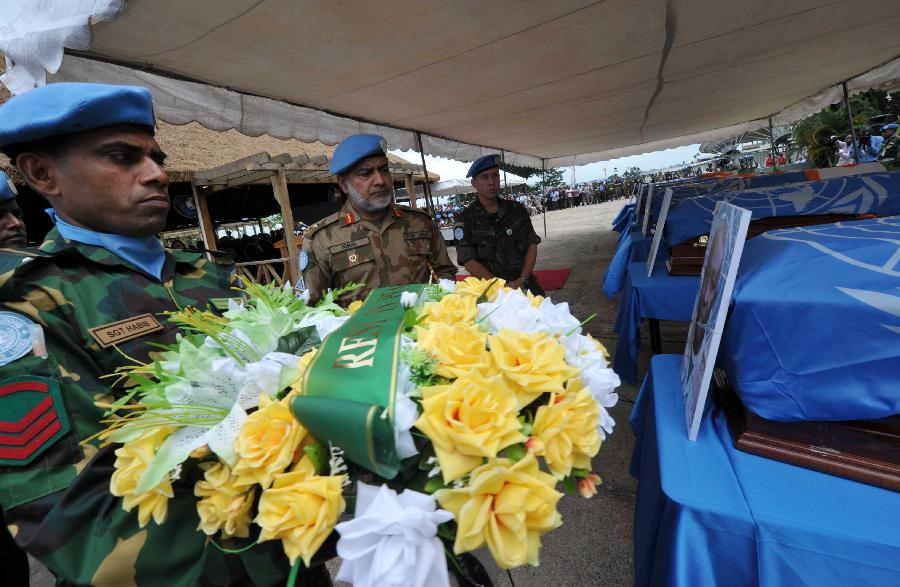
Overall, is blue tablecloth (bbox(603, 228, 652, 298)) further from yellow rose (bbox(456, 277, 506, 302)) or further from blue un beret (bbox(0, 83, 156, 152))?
blue un beret (bbox(0, 83, 156, 152))

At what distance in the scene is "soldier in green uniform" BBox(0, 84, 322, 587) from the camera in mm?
635

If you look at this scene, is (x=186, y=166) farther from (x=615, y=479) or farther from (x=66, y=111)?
(x=615, y=479)

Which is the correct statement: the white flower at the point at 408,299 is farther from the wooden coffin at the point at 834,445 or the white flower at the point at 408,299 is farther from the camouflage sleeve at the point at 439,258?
the camouflage sleeve at the point at 439,258

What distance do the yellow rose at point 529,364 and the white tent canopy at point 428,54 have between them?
6.03 feet

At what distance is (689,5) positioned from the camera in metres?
2.51

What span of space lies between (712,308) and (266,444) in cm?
114

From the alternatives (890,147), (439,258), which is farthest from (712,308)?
(890,147)

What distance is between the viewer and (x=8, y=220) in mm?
2166

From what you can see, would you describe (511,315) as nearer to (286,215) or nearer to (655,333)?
(655,333)

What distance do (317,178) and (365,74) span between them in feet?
20.6

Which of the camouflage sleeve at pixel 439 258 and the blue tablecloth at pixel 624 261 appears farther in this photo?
the blue tablecloth at pixel 624 261

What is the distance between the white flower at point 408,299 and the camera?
83 cm

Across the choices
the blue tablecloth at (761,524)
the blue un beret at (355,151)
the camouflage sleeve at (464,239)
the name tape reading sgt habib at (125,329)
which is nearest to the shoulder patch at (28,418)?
the name tape reading sgt habib at (125,329)

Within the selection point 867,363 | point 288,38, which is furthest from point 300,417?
point 288,38
